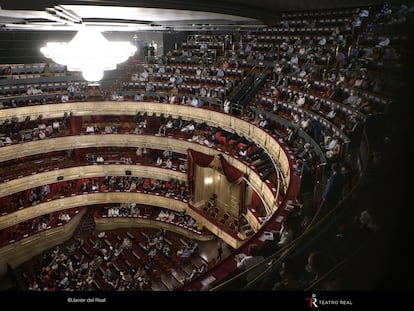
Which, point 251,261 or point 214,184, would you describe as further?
point 214,184

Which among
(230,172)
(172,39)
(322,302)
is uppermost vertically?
(172,39)

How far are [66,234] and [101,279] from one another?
585 cm

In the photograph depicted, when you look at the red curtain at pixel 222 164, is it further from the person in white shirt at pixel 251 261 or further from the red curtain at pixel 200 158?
the person in white shirt at pixel 251 261

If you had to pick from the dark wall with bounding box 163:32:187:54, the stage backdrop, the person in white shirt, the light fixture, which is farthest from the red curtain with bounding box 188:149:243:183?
the dark wall with bounding box 163:32:187:54

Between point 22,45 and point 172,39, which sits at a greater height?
point 172,39

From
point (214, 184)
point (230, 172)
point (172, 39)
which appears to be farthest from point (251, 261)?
point (172, 39)

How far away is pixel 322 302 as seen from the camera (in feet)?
12.3

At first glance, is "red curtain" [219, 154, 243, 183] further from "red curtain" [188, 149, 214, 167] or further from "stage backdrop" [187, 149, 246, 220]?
"red curtain" [188, 149, 214, 167]

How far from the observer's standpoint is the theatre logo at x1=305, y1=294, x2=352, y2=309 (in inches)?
145

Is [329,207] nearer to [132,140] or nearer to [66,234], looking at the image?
[132,140]

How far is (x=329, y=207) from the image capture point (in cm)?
704

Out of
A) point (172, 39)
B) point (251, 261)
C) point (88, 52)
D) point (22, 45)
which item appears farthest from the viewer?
point (172, 39)

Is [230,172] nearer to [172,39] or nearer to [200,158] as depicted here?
[200,158]

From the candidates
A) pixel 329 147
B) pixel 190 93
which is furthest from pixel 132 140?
pixel 329 147
